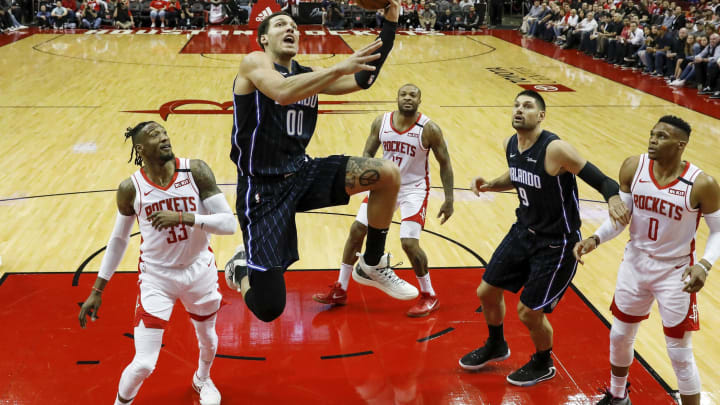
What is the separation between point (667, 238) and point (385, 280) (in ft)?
7.38

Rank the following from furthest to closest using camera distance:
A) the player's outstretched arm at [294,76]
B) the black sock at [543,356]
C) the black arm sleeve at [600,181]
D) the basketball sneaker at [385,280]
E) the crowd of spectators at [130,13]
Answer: the crowd of spectators at [130,13]
the basketball sneaker at [385,280]
the black sock at [543,356]
the black arm sleeve at [600,181]
the player's outstretched arm at [294,76]

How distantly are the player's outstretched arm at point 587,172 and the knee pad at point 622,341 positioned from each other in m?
0.64

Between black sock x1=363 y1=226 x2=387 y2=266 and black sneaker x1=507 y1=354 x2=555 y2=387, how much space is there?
3.99ft

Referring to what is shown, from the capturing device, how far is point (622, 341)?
424 centimetres

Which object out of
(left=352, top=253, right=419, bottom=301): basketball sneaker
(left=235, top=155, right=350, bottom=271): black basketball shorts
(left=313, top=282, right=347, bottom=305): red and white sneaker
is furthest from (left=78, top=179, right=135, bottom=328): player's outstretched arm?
(left=313, top=282, right=347, bottom=305): red and white sneaker

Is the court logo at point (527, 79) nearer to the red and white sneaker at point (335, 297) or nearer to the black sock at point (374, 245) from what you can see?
the red and white sneaker at point (335, 297)

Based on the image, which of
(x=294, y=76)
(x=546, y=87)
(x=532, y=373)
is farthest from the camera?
(x=546, y=87)

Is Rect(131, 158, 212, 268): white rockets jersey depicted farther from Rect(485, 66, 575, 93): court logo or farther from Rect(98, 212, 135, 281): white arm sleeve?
Rect(485, 66, 575, 93): court logo

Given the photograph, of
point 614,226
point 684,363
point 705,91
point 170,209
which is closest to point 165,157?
point 170,209

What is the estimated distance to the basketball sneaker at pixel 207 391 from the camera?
446 cm

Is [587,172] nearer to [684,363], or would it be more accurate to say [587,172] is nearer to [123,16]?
[684,363]

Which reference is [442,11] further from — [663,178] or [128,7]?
[663,178]

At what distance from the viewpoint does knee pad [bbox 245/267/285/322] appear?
14.4ft

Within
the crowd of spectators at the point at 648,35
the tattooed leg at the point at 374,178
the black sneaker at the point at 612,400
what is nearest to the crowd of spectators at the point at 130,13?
the crowd of spectators at the point at 648,35
